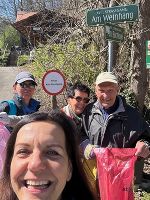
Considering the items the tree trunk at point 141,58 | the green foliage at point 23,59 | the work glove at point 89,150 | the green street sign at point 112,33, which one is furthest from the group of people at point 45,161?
the green foliage at point 23,59

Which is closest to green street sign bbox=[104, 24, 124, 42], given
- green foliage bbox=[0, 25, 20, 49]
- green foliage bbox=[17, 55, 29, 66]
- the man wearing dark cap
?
the man wearing dark cap

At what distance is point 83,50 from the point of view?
32.3 ft

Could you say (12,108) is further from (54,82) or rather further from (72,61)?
(72,61)

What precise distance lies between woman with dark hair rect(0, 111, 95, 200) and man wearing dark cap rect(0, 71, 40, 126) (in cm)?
290

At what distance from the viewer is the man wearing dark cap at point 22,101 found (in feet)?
15.8

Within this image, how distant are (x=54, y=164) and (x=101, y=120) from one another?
9.59ft

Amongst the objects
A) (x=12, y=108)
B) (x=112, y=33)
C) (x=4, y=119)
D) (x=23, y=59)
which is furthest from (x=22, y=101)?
(x=23, y=59)

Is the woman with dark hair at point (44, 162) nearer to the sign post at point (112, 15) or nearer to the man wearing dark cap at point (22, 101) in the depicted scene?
the man wearing dark cap at point (22, 101)

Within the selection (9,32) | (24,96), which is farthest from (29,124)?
(9,32)

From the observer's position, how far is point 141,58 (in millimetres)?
8469

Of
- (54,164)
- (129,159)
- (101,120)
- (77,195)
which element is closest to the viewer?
(54,164)

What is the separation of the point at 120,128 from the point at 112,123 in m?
0.10

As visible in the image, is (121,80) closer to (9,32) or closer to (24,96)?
(24,96)

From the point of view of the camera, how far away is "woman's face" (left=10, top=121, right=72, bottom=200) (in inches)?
61.9
